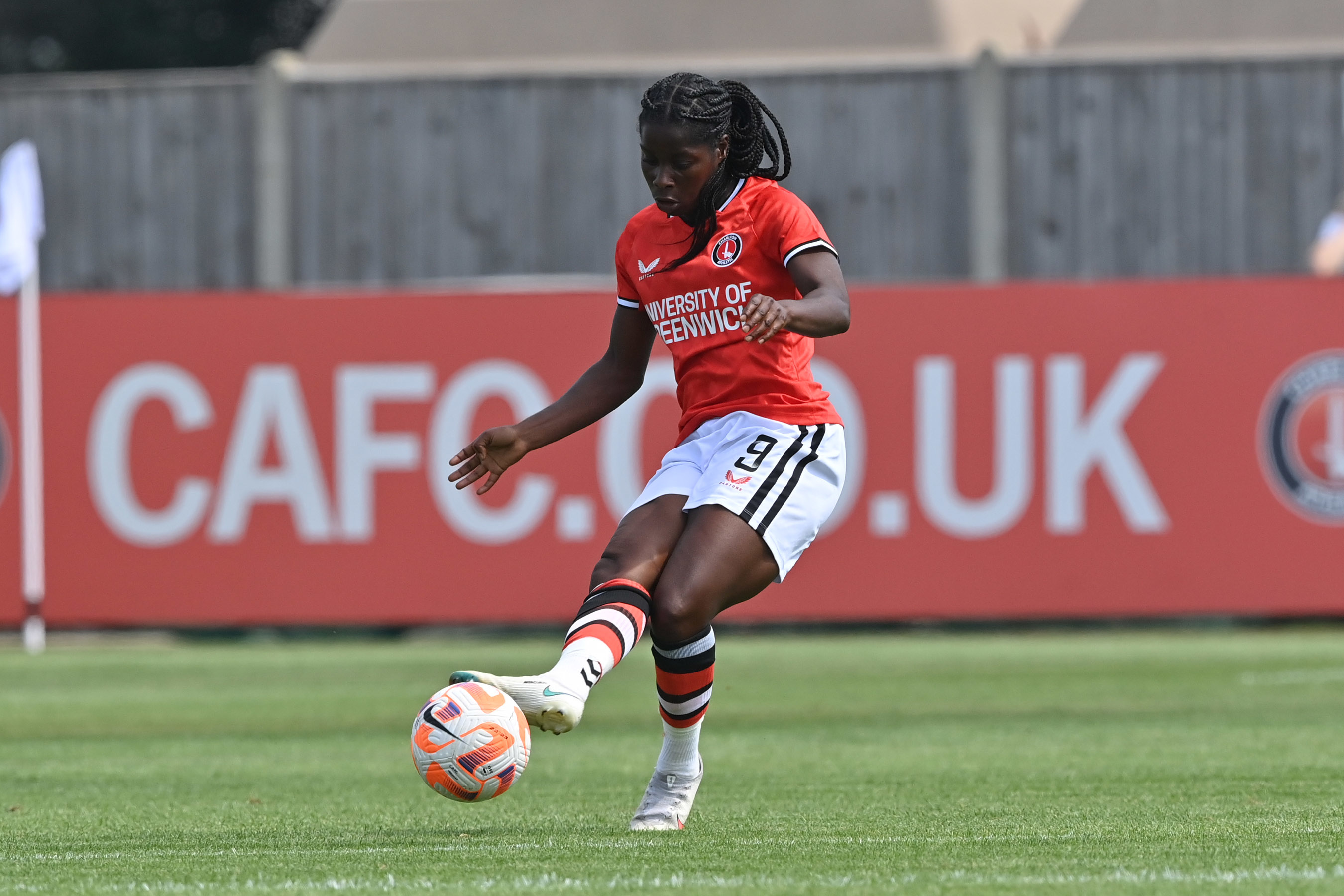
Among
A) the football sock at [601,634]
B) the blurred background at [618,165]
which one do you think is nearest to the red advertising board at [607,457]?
the blurred background at [618,165]

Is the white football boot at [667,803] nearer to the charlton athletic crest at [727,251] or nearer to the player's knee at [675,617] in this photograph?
the player's knee at [675,617]

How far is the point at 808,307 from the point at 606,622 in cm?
99

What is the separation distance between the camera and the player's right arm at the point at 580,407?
6.36 metres

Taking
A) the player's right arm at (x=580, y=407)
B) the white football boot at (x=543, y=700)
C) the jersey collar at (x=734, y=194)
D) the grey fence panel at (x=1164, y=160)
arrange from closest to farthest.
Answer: the white football boot at (x=543, y=700) → the jersey collar at (x=734, y=194) → the player's right arm at (x=580, y=407) → the grey fence panel at (x=1164, y=160)

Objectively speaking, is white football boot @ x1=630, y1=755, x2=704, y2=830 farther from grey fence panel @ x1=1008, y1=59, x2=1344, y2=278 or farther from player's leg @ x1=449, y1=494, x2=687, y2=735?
grey fence panel @ x1=1008, y1=59, x2=1344, y2=278

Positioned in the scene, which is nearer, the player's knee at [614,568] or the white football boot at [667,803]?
the player's knee at [614,568]

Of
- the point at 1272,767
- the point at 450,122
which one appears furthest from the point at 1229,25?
the point at 1272,767

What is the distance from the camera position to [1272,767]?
8102mm

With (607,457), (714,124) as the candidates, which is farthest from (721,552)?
(607,457)

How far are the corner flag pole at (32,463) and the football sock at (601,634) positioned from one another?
10940 mm

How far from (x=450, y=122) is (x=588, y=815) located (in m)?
14.9

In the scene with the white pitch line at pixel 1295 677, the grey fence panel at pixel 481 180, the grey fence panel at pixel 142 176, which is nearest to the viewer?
the white pitch line at pixel 1295 677

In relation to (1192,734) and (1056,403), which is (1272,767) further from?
(1056,403)

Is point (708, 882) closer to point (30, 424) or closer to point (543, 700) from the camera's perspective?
point (543, 700)
